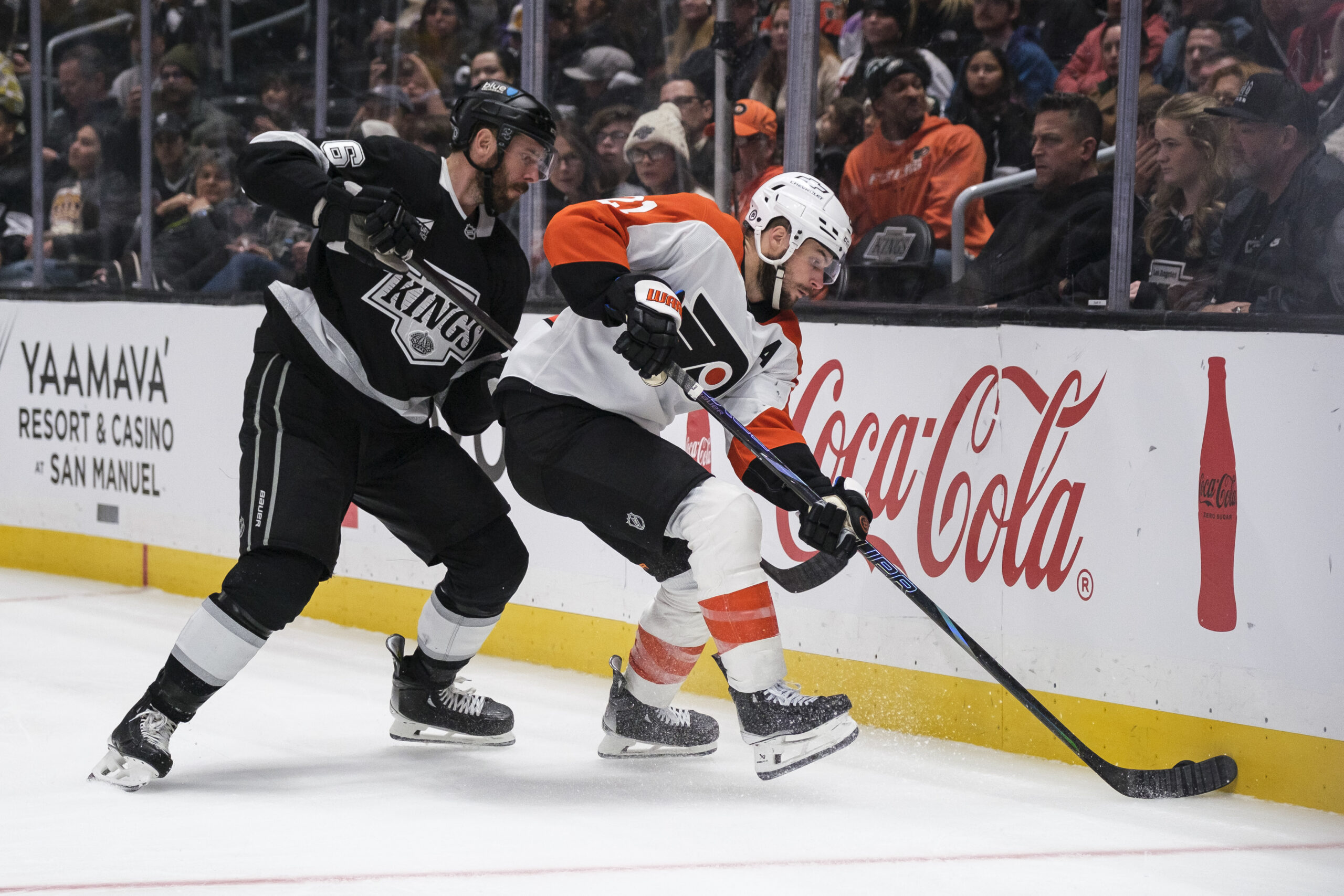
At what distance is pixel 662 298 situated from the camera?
2590 mm

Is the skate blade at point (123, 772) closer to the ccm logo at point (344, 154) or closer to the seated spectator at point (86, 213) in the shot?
the ccm logo at point (344, 154)

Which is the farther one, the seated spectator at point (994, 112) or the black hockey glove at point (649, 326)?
the seated spectator at point (994, 112)

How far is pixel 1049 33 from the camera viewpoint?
12.2 feet

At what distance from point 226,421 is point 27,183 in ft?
5.73

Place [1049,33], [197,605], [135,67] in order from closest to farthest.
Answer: [1049,33], [197,605], [135,67]

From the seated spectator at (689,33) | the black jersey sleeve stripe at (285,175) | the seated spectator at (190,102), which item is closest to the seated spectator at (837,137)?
the seated spectator at (689,33)

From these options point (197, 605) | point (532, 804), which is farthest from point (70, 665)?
point (532, 804)

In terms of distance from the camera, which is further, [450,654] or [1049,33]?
[1049,33]

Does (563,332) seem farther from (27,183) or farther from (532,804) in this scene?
(27,183)

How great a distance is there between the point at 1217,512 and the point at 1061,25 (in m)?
1.45

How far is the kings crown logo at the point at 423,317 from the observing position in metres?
2.88

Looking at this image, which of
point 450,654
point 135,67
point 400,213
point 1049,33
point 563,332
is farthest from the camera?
point 135,67

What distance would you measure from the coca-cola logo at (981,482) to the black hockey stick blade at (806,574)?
1.28ft

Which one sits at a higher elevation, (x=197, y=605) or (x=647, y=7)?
(x=647, y=7)
